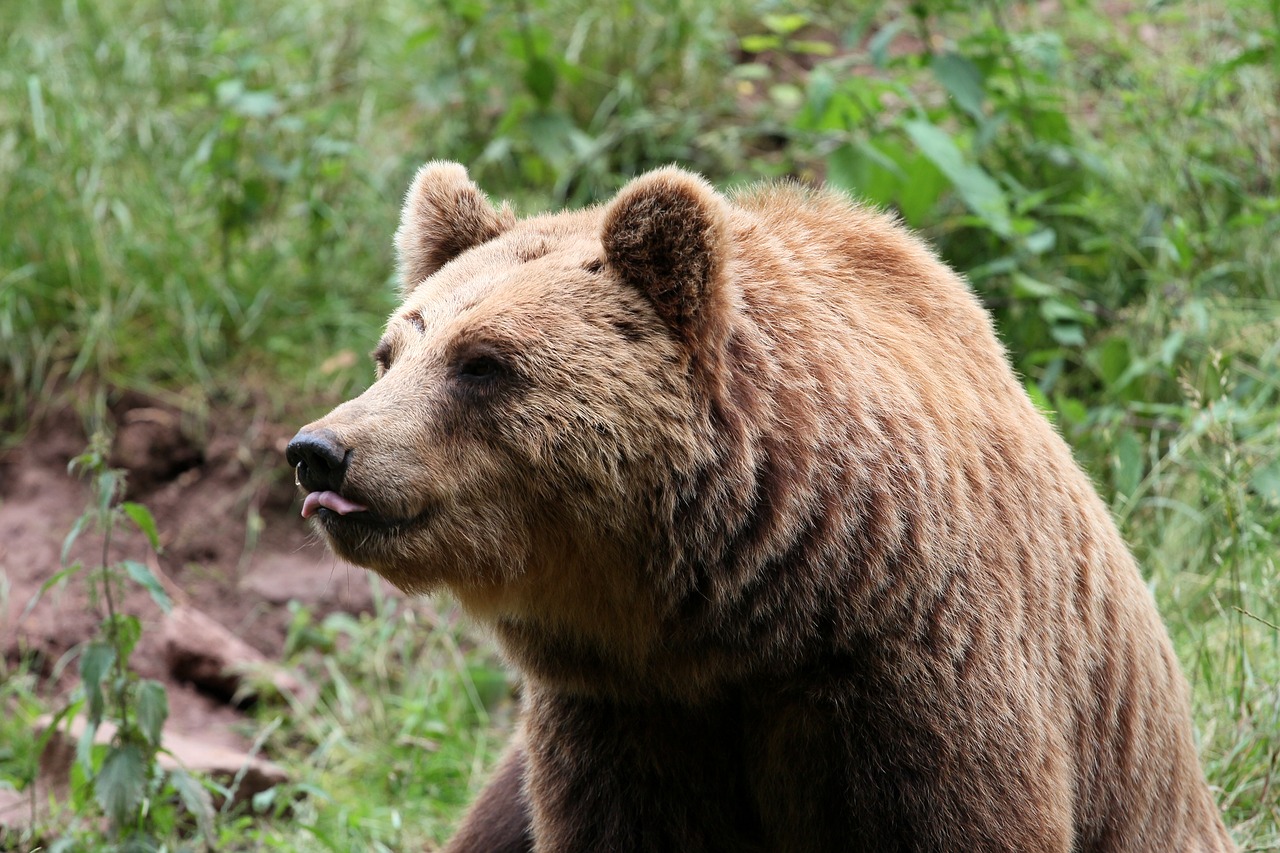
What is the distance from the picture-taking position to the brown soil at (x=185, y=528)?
648 cm

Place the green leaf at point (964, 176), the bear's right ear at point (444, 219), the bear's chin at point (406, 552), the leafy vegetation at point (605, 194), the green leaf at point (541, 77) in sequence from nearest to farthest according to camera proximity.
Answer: the bear's chin at point (406, 552)
the bear's right ear at point (444, 219)
the leafy vegetation at point (605, 194)
the green leaf at point (964, 176)
the green leaf at point (541, 77)

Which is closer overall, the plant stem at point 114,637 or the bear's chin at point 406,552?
the bear's chin at point 406,552

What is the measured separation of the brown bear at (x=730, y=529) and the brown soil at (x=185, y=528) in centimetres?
343

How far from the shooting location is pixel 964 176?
5.95m

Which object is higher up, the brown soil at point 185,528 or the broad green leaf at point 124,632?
the broad green leaf at point 124,632

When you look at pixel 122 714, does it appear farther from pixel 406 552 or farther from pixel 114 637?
pixel 406 552

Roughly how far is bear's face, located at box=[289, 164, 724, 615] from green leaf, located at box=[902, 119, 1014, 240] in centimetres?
302

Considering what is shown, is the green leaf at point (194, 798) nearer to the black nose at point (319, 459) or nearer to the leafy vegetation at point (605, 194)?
the leafy vegetation at point (605, 194)

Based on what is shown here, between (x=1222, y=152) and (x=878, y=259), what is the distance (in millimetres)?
3858

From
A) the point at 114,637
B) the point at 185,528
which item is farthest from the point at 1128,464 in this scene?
the point at 185,528

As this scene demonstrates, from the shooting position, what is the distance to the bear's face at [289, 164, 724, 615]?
3.06 meters

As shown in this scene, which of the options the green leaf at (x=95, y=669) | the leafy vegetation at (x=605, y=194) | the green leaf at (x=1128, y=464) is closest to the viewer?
the green leaf at (x=95, y=669)

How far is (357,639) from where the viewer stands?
637cm

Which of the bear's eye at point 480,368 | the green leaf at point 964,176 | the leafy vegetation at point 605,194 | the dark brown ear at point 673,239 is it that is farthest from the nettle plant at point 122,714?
the green leaf at point 964,176
